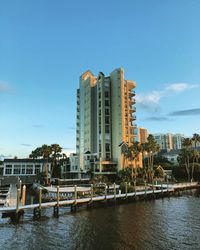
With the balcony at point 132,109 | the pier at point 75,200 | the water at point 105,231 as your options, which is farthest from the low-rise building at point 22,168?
the water at point 105,231

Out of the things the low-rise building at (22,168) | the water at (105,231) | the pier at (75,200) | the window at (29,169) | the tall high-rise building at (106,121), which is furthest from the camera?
the tall high-rise building at (106,121)

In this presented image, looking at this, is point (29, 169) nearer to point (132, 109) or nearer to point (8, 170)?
point (8, 170)

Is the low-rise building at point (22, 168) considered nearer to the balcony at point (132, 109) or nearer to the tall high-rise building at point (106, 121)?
the tall high-rise building at point (106, 121)

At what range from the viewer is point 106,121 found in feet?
247

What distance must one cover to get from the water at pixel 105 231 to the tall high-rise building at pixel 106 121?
143 feet

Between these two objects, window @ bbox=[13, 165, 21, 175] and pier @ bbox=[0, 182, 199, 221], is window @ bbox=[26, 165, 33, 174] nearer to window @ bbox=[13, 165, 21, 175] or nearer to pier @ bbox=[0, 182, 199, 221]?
window @ bbox=[13, 165, 21, 175]

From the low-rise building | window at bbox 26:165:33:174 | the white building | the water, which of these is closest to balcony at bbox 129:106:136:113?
the white building

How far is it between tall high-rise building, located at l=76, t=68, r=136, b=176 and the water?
43574 mm

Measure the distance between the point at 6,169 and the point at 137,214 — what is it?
52759 mm

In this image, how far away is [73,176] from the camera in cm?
7794

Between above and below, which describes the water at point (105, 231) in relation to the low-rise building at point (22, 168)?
below

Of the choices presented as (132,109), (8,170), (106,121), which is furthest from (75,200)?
(132,109)

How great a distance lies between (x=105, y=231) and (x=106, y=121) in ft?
187

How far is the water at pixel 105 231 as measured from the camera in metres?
16.1
